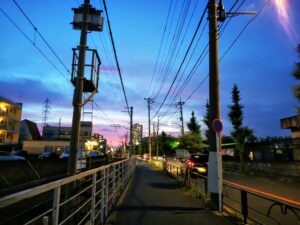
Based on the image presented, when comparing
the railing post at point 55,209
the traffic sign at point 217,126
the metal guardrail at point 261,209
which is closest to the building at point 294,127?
the metal guardrail at point 261,209

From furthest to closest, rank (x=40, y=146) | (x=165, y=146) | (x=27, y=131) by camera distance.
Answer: (x=165, y=146) → (x=27, y=131) → (x=40, y=146)

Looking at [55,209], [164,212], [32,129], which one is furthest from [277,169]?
[32,129]

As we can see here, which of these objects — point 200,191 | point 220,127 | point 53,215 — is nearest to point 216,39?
point 220,127

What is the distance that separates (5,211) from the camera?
8.27m

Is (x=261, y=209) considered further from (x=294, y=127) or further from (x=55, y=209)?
(x=294, y=127)

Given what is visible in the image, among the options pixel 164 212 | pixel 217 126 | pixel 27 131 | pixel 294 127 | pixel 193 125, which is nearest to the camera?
pixel 164 212

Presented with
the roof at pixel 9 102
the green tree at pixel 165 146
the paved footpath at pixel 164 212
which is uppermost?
the roof at pixel 9 102

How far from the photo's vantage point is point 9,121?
52.5 meters

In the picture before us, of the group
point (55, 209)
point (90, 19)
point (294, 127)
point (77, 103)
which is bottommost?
point (55, 209)

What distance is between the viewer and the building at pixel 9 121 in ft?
162

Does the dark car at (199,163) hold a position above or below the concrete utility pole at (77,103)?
below

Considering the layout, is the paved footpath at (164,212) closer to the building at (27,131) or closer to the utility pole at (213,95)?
the utility pole at (213,95)

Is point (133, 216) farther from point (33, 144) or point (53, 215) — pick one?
point (33, 144)

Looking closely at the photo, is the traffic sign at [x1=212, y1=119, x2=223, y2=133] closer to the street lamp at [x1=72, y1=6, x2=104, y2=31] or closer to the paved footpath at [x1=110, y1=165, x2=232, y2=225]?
the paved footpath at [x1=110, y1=165, x2=232, y2=225]
